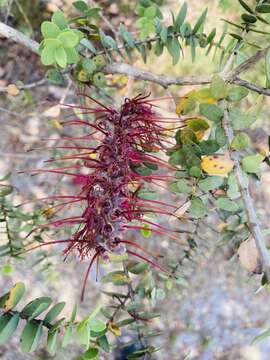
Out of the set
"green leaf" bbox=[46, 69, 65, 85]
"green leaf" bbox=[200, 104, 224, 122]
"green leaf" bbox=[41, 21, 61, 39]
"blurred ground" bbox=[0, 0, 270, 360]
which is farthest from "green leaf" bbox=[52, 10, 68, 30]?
"blurred ground" bbox=[0, 0, 270, 360]

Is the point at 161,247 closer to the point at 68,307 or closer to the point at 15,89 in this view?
the point at 68,307

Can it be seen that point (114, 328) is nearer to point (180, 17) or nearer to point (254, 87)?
point (254, 87)

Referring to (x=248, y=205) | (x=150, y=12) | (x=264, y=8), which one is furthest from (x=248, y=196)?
(x=150, y=12)

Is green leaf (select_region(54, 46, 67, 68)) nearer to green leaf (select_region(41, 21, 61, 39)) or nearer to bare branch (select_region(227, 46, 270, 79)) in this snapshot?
green leaf (select_region(41, 21, 61, 39))

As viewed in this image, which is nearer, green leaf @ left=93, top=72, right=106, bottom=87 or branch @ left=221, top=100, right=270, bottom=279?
branch @ left=221, top=100, right=270, bottom=279

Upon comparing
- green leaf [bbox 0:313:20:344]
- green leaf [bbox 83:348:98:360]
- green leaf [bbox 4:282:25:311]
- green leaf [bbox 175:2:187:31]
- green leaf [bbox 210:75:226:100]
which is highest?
green leaf [bbox 175:2:187:31]

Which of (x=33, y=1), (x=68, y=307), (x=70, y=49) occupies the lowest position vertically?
(x=68, y=307)

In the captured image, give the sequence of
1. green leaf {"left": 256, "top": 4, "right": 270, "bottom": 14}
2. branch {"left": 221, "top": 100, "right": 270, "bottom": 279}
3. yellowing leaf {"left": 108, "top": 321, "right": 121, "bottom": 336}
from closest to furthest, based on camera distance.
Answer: branch {"left": 221, "top": 100, "right": 270, "bottom": 279} < green leaf {"left": 256, "top": 4, "right": 270, "bottom": 14} < yellowing leaf {"left": 108, "top": 321, "right": 121, "bottom": 336}

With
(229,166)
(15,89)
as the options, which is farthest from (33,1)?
(229,166)
